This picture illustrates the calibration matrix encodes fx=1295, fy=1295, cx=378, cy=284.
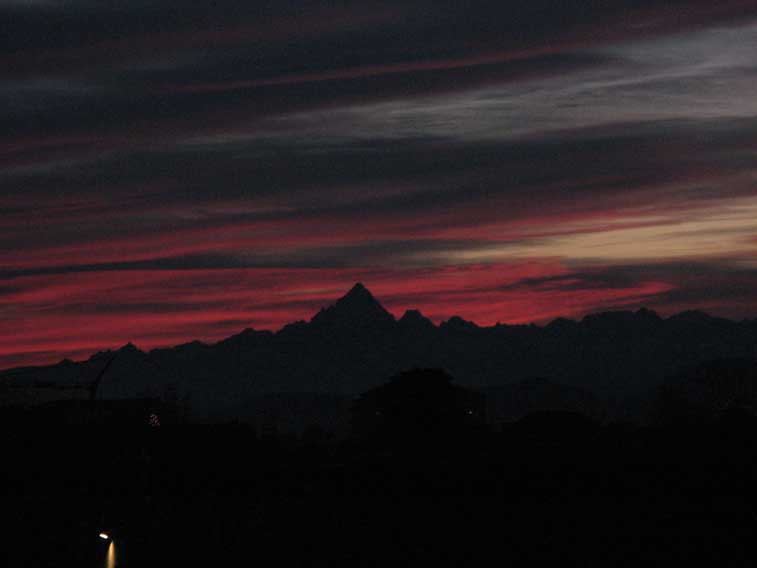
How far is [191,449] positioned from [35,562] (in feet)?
102

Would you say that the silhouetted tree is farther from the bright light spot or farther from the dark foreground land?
the bright light spot

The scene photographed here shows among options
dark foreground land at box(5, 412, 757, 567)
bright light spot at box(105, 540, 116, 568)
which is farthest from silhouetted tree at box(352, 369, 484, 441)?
bright light spot at box(105, 540, 116, 568)

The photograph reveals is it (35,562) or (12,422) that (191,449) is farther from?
(35,562)

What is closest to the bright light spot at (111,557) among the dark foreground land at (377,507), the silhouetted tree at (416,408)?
the dark foreground land at (377,507)

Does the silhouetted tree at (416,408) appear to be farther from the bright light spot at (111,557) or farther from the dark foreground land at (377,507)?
the bright light spot at (111,557)

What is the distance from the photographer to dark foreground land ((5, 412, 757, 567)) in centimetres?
6009

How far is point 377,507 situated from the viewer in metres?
69.5

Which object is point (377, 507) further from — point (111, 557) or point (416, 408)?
point (416, 408)

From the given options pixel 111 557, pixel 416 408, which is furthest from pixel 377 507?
pixel 416 408

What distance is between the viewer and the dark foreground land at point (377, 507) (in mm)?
60094

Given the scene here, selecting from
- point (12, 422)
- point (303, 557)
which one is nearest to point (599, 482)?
point (303, 557)

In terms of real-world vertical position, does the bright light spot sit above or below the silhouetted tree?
below

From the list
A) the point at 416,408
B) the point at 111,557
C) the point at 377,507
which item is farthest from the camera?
the point at 416,408

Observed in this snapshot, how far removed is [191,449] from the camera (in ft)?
290
